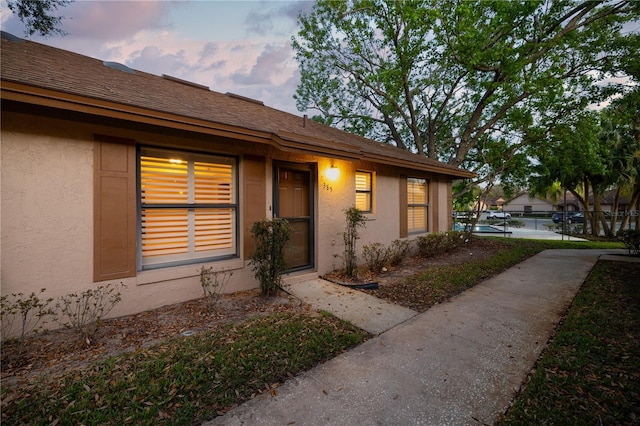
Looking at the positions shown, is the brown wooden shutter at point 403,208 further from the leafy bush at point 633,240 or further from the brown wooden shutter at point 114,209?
the leafy bush at point 633,240

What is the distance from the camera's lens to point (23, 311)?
270cm

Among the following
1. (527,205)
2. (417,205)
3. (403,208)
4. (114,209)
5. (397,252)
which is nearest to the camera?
(114,209)

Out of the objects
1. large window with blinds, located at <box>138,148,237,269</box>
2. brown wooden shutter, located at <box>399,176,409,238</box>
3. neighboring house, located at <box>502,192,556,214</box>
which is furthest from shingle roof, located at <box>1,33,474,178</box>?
neighboring house, located at <box>502,192,556,214</box>

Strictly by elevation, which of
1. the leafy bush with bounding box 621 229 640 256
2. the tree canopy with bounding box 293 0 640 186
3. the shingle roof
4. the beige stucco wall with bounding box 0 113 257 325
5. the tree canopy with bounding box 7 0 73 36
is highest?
the tree canopy with bounding box 293 0 640 186

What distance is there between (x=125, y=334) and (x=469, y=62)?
1235cm

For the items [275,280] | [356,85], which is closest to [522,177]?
[356,85]

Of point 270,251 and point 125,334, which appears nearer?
point 125,334

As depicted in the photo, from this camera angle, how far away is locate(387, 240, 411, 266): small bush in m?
6.81

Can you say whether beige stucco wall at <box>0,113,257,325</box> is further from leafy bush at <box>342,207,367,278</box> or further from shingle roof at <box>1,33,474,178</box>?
leafy bush at <box>342,207,367,278</box>

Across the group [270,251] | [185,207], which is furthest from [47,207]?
[270,251]

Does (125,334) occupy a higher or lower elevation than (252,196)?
lower

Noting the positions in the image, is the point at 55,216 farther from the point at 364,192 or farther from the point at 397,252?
the point at 397,252

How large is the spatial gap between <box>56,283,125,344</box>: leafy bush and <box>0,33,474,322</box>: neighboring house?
0.13 meters

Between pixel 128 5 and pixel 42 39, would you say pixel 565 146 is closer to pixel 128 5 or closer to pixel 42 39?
pixel 128 5
